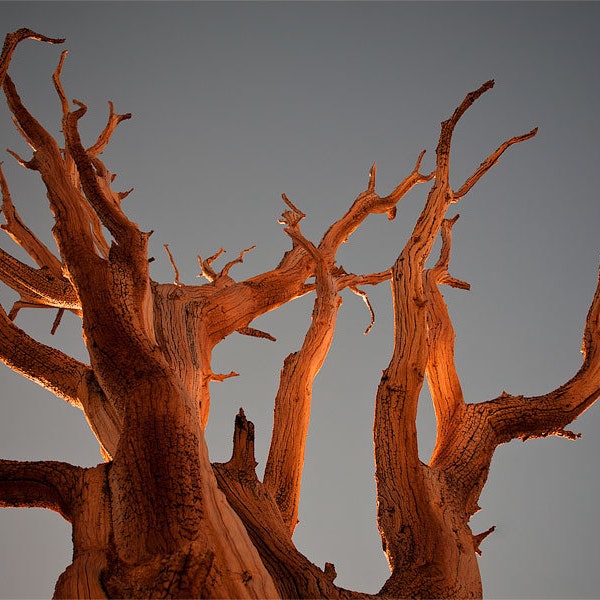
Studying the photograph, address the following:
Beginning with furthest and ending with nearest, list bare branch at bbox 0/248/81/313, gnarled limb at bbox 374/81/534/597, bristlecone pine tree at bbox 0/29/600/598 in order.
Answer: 1. bare branch at bbox 0/248/81/313
2. gnarled limb at bbox 374/81/534/597
3. bristlecone pine tree at bbox 0/29/600/598

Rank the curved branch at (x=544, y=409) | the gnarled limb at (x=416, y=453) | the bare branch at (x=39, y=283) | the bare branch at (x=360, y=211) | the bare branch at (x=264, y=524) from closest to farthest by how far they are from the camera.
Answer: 1. the bare branch at (x=264, y=524)
2. the gnarled limb at (x=416, y=453)
3. the curved branch at (x=544, y=409)
4. the bare branch at (x=39, y=283)
5. the bare branch at (x=360, y=211)

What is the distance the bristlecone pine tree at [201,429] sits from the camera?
2117 millimetres

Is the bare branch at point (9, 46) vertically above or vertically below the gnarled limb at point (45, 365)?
above

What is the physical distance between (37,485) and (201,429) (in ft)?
2.33

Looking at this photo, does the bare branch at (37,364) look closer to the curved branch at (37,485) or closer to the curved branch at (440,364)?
the curved branch at (37,485)

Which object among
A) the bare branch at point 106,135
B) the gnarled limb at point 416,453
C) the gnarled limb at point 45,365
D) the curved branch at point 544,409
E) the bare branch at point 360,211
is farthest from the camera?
the bare branch at point 106,135

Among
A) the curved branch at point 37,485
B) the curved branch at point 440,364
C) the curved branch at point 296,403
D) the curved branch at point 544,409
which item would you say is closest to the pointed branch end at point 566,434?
the curved branch at point 544,409

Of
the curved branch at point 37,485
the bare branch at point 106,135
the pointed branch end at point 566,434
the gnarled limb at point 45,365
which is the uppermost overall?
the bare branch at point 106,135

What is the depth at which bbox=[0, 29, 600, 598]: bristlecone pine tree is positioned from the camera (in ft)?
6.95

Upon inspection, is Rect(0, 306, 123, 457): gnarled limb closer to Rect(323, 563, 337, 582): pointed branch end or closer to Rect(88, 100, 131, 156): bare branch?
Rect(323, 563, 337, 582): pointed branch end

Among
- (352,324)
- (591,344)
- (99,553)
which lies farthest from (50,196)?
(352,324)

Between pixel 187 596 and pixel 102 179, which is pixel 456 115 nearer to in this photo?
pixel 102 179

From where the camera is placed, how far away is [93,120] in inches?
494

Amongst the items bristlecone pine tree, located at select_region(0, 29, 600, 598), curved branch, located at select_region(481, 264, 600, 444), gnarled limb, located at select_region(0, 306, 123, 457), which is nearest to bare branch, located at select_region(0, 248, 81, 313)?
bristlecone pine tree, located at select_region(0, 29, 600, 598)
